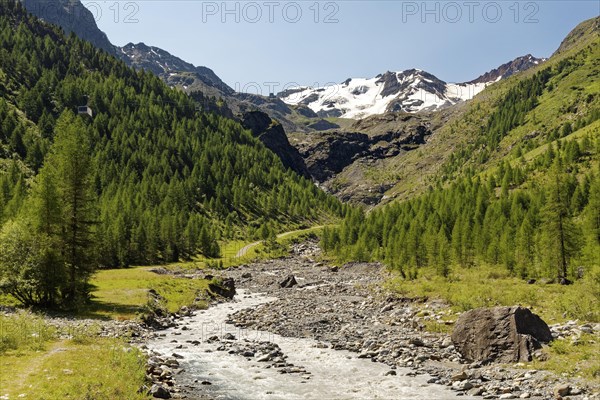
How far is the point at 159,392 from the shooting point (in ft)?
70.3

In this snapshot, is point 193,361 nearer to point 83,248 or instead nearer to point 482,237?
point 83,248

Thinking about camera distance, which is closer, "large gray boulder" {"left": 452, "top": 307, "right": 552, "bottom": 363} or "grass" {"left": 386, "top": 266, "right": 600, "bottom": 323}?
"large gray boulder" {"left": 452, "top": 307, "right": 552, "bottom": 363}

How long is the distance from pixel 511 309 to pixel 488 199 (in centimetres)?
9980

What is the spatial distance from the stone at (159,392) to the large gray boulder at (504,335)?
20.6 meters

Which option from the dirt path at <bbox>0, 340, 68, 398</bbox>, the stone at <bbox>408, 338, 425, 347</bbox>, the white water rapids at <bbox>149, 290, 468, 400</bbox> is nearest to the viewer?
the dirt path at <bbox>0, 340, 68, 398</bbox>

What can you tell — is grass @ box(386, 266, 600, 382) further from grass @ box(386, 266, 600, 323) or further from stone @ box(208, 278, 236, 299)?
stone @ box(208, 278, 236, 299)

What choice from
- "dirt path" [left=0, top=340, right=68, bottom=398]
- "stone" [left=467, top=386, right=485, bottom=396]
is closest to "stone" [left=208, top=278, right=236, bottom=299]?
"dirt path" [left=0, top=340, right=68, bottom=398]

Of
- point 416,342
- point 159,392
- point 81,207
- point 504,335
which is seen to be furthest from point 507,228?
point 159,392

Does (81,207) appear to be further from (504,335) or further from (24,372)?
(504,335)

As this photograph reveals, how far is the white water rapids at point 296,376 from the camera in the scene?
79.8ft

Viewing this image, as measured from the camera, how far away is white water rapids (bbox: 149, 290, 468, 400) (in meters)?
24.3

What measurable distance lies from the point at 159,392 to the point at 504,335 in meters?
22.6

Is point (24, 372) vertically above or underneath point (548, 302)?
above

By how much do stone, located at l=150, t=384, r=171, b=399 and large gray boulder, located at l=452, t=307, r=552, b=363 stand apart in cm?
2055
